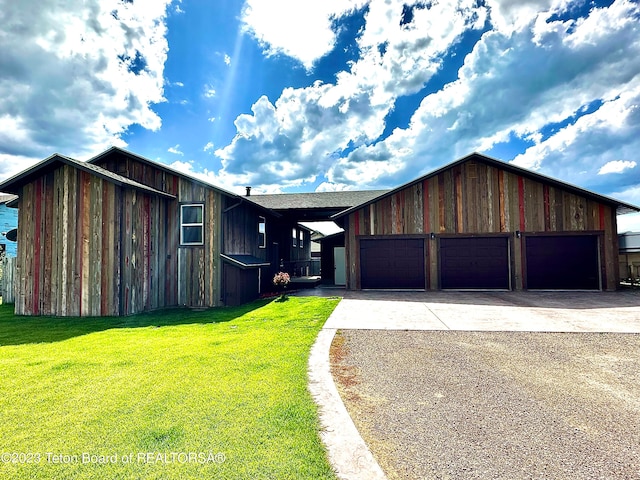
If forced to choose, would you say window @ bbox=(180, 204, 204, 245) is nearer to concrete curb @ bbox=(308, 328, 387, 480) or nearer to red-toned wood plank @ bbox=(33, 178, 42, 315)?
red-toned wood plank @ bbox=(33, 178, 42, 315)

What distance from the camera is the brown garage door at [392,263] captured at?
14234 mm

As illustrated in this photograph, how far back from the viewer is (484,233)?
1373 cm

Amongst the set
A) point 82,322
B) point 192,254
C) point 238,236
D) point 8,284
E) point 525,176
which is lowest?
point 82,322

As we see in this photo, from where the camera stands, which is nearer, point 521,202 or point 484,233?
point 521,202

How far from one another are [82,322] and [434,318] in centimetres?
990

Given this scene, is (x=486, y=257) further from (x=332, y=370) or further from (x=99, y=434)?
(x=99, y=434)

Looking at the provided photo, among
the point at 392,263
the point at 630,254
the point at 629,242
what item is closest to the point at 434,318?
the point at 392,263

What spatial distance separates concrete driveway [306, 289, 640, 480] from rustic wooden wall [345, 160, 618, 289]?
2234 millimetres

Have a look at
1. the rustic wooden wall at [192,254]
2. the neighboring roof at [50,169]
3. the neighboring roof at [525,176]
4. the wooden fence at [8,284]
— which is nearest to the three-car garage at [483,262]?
the neighboring roof at [525,176]

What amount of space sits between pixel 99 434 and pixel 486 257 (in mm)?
14482

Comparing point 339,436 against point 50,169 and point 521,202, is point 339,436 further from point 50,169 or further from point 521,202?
point 521,202

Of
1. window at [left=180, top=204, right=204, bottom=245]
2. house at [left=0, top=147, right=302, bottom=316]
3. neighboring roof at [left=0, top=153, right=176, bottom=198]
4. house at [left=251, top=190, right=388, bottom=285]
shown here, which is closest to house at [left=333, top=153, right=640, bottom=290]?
house at [left=251, top=190, right=388, bottom=285]

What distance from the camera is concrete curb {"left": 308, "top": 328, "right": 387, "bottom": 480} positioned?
2.34 m

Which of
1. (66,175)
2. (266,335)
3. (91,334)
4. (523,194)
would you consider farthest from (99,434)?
(523,194)
